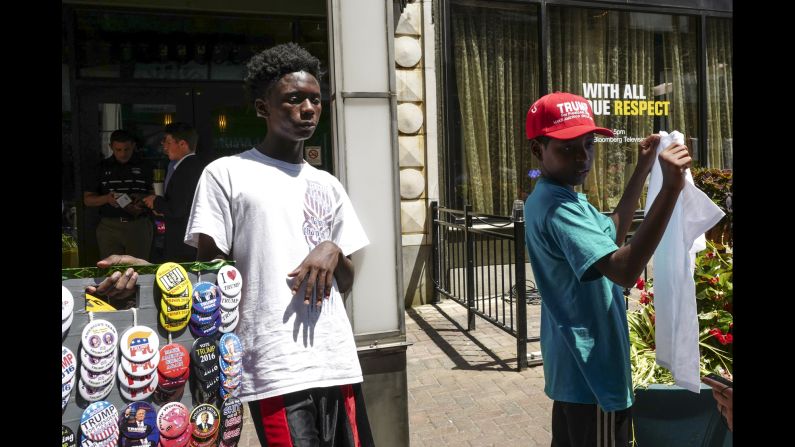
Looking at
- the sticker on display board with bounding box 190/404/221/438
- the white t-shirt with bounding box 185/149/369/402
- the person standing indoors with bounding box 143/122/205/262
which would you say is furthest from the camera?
the person standing indoors with bounding box 143/122/205/262

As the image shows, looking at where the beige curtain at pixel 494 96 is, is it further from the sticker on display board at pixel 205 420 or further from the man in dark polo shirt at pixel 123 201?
the sticker on display board at pixel 205 420

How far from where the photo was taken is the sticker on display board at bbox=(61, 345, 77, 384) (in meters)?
1.88

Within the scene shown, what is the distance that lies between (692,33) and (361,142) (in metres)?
9.00

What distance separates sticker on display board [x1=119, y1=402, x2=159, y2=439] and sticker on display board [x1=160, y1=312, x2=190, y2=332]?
254 millimetres

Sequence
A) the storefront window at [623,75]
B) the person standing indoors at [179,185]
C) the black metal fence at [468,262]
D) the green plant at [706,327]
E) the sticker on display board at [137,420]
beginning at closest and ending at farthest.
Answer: the sticker on display board at [137,420], the green plant at [706,327], the person standing indoors at [179,185], the black metal fence at [468,262], the storefront window at [623,75]

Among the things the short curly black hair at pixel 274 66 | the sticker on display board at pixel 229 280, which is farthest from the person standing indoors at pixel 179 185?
the sticker on display board at pixel 229 280

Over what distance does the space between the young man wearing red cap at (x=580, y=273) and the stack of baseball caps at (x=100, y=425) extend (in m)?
1.56

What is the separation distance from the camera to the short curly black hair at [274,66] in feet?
7.97

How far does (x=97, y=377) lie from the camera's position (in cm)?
197

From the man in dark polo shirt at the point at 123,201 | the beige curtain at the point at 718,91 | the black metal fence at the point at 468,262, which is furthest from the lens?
the beige curtain at the point at 718,91

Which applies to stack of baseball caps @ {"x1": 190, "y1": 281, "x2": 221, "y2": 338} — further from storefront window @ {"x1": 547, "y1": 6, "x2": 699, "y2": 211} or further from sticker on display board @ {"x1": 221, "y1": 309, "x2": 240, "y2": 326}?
storefront window @ {"x1": 547, "y1": 6, "x2": 699, "y2": 211}

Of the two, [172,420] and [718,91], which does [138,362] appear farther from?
[718,91]

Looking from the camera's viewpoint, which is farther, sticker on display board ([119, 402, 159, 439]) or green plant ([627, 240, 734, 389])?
green plant ([627, 240, 734, 389])

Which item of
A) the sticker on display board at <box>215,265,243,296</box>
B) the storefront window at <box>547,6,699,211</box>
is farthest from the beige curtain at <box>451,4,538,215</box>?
the sticker on display board at <box>215,265,243,296</box>
